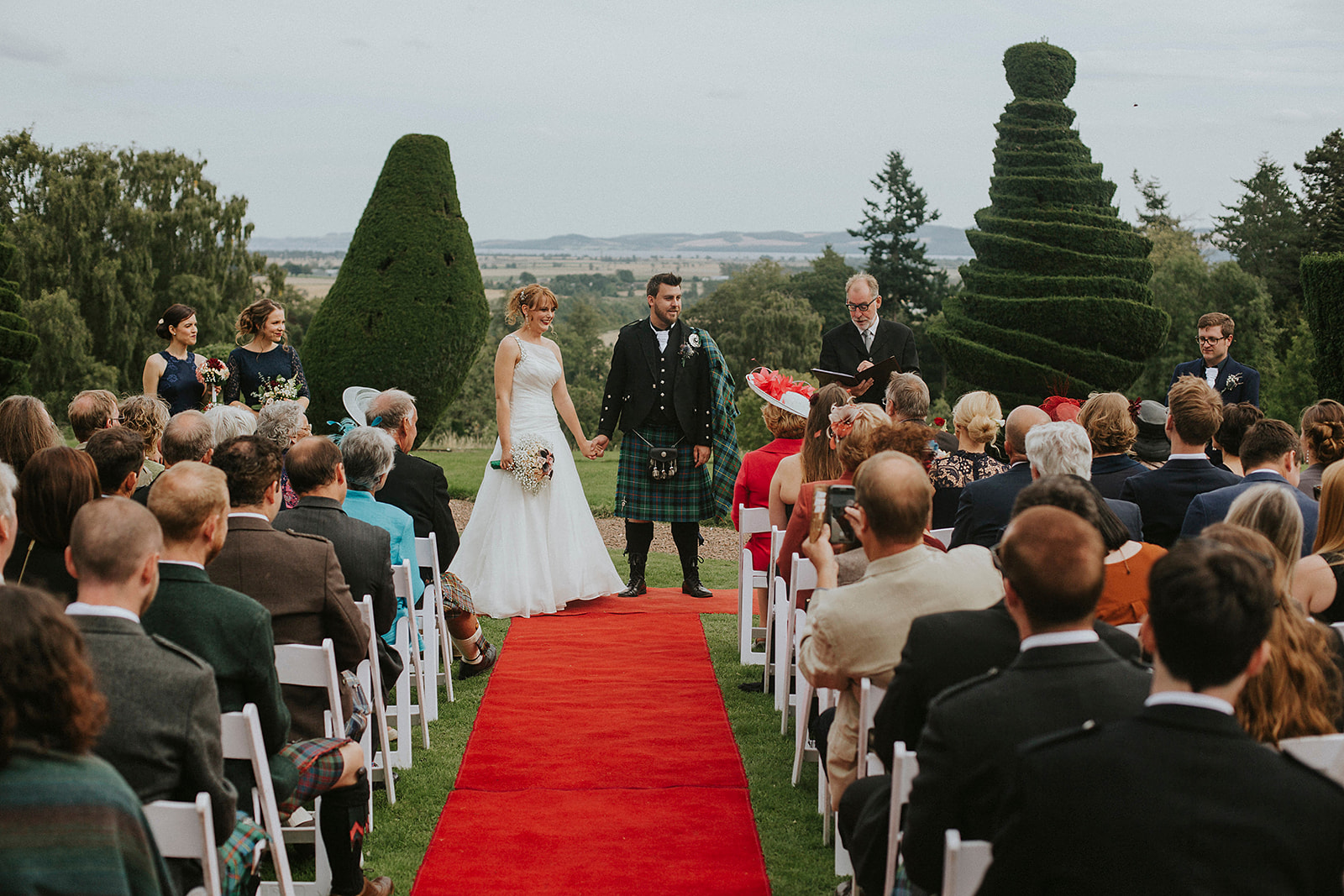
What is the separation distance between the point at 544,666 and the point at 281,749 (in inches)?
120

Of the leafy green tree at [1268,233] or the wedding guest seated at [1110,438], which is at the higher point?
the leafy green tree at [1268,233]

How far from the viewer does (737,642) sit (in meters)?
6.62

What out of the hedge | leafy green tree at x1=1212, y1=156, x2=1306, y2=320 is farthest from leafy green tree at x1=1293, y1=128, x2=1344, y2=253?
the hedge

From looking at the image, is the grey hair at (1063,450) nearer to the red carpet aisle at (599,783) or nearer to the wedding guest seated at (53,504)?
the red carpet aisle at (599,783)

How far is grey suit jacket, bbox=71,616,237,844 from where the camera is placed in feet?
7.31

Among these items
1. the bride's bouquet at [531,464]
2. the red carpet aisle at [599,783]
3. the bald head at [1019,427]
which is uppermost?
the bald head at [1019,427]

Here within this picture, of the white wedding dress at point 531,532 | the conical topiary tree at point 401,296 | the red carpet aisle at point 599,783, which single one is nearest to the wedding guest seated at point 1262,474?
the red carpet aisle at point 599,783

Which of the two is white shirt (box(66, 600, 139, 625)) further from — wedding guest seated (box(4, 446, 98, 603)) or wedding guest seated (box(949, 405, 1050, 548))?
wedding guest seated (box(949, 405, 1050, 548))

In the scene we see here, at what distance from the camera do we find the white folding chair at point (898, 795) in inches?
91.8

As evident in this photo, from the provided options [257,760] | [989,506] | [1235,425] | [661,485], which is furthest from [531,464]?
[257,760]

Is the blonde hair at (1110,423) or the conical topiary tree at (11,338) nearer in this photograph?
the blonde hair at (1110,423)

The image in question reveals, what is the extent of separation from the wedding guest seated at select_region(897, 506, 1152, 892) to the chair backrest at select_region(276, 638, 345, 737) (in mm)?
1771

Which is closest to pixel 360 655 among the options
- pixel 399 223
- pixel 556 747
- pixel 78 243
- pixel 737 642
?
pixel 556 747

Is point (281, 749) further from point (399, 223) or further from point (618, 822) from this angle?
point (399, 223)
